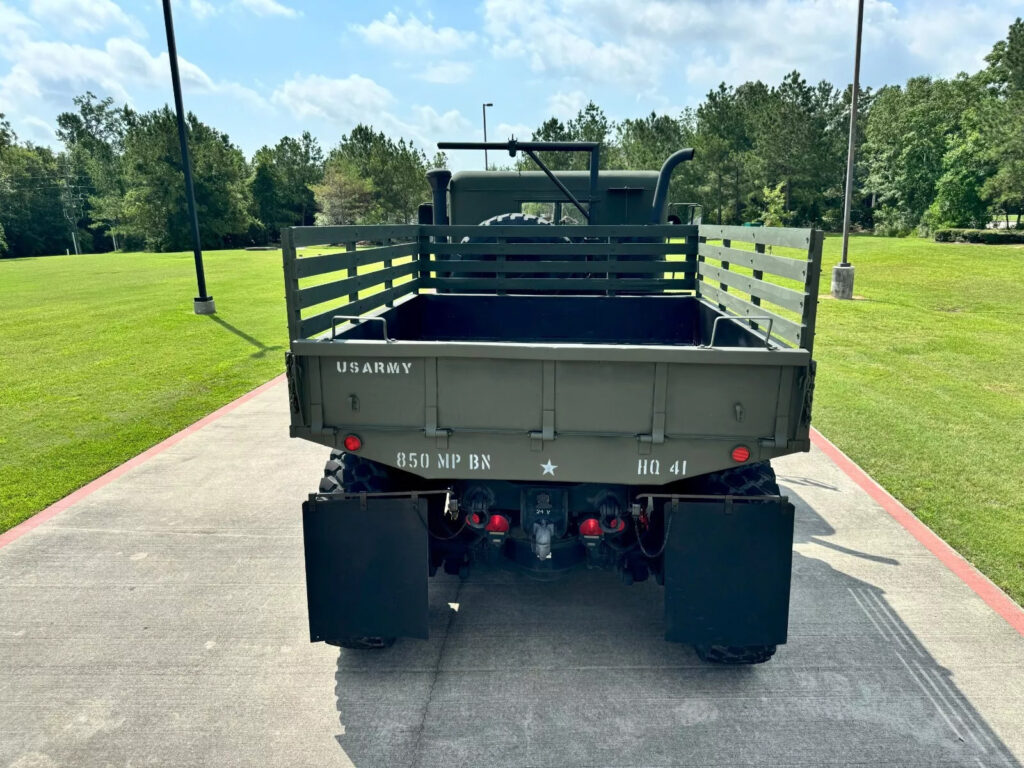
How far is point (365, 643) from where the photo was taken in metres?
3.60

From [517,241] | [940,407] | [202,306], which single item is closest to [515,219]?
[517,241]

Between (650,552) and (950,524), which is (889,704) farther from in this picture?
(950,524)

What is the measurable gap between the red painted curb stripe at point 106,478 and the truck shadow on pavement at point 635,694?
3.29 m

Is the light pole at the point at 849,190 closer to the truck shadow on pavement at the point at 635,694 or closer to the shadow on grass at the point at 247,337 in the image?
the shadow on grass at the point at 247,337

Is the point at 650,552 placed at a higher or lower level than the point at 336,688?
higher

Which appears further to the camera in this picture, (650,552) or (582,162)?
(582,162)

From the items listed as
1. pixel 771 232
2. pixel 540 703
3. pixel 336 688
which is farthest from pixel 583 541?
pixel 771 232

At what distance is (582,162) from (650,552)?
161ft

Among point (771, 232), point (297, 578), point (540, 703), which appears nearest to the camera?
point (540, 703)

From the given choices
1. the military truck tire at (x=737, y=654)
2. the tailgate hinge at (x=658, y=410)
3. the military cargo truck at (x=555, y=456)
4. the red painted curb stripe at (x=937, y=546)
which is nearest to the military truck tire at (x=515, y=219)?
the military cargo truck at (x=555, y=456)

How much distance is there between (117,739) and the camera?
10.2 ft

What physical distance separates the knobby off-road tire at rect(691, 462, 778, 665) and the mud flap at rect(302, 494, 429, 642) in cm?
146

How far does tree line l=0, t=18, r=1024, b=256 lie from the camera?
44781mm

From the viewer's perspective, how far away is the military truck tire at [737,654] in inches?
135
